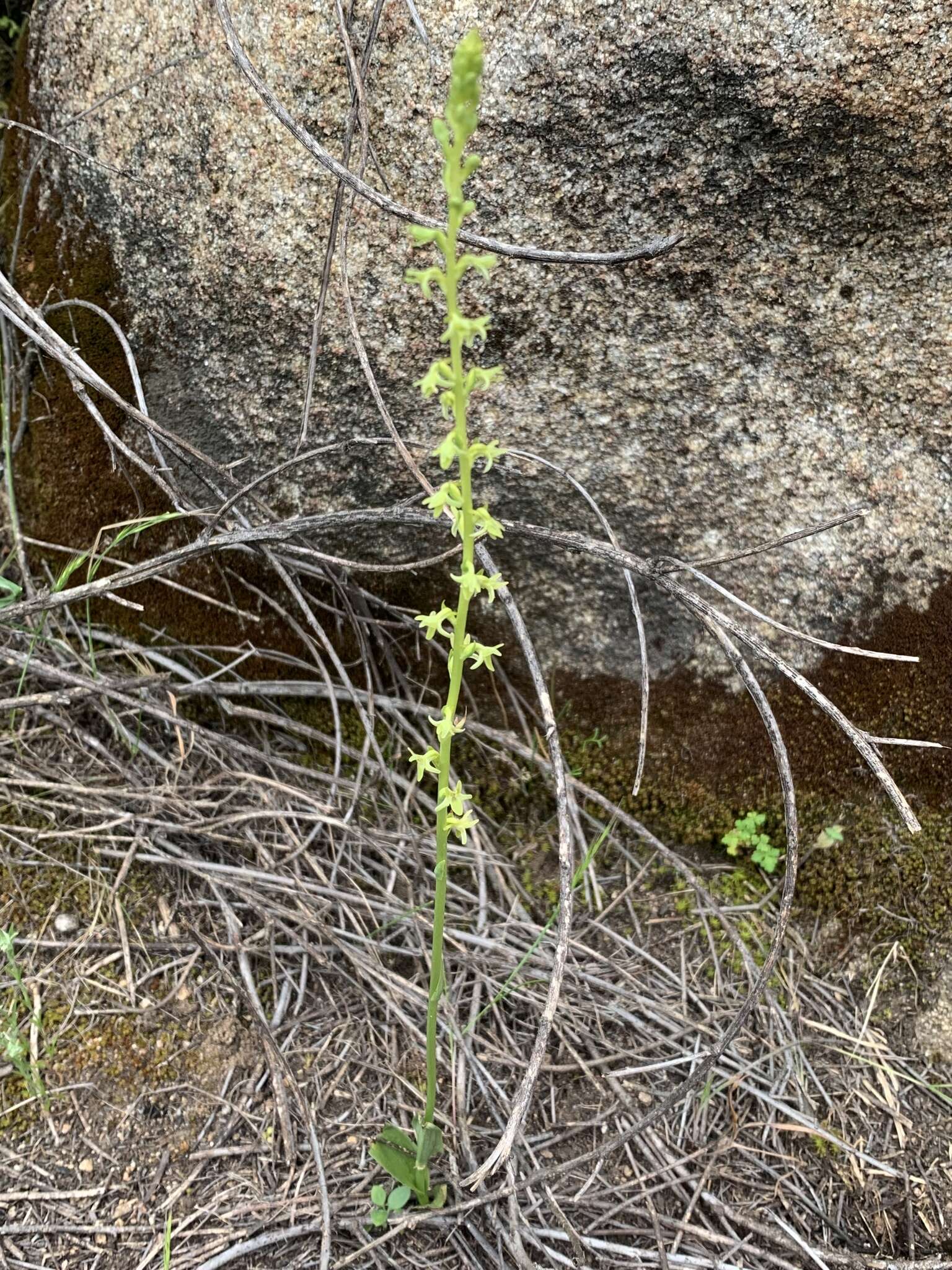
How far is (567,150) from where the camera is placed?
6.35 ft

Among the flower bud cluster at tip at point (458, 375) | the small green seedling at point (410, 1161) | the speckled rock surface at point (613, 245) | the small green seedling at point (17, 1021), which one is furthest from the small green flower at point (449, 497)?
the small green seedling at point (17, 1021)

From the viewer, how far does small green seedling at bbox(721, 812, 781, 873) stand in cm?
230

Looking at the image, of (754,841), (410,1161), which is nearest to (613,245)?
(754,841)

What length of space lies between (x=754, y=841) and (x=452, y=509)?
1369 mm

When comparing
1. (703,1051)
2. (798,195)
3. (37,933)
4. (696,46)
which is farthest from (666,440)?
(37,933)

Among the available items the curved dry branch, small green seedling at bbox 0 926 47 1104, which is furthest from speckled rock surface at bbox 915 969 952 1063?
small green seedling at bbox 0 926 47 1104

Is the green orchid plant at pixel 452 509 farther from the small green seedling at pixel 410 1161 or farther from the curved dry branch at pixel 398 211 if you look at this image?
Result: the curved dry branch at pixel 398 211

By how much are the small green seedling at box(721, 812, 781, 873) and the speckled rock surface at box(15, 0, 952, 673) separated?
447 millimetres

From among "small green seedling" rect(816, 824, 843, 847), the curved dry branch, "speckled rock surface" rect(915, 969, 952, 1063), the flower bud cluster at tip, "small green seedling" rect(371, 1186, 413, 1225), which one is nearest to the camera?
the flower bud cluster at tip

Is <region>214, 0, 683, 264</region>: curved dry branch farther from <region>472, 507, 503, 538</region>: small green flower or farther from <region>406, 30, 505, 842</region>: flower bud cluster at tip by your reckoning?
<region>472, 507, 503, 538</region>: small green flower

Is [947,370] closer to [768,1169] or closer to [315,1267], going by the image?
[768,1169]

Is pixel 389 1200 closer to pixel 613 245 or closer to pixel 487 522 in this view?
pixel 487 522

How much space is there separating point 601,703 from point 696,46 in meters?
1.50

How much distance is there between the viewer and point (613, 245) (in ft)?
6.52
